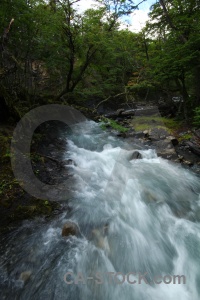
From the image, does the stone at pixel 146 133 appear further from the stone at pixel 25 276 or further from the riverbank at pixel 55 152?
the stone at pixel 25 276

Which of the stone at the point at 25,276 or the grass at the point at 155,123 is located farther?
the grass at the point at 155,123

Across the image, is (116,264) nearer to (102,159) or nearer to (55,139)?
(102,159)

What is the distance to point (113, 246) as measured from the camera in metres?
3.58

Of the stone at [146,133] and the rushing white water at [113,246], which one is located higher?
the stone at [146,133]

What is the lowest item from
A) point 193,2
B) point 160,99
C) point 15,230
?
point 15,230

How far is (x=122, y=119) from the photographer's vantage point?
13.8 metres

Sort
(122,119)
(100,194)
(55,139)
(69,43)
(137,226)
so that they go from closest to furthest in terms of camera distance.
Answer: (137,226) → (100,194) → (69,43) → (55,139) → (122,119)

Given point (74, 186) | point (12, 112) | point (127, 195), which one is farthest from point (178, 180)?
point (12, 112)

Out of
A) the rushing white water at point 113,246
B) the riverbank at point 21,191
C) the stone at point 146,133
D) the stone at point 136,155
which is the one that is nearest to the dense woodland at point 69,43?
the riverbank at point 21,191

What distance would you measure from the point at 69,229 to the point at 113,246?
3.01 feet

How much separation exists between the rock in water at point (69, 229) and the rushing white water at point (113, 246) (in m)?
0.10

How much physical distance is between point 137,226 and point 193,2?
1056 cm

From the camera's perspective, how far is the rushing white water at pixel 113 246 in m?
2.85

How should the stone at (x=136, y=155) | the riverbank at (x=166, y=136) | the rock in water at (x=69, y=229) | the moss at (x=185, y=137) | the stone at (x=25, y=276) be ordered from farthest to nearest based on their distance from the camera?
1. the moss at (x=185, y=137)
2. the stone at (x=136, y=155)
3. the riverbank at (x=166, y=136)
4. the rock in water at (x=69, y=229)
5. the stone at (x=25, y=276)
